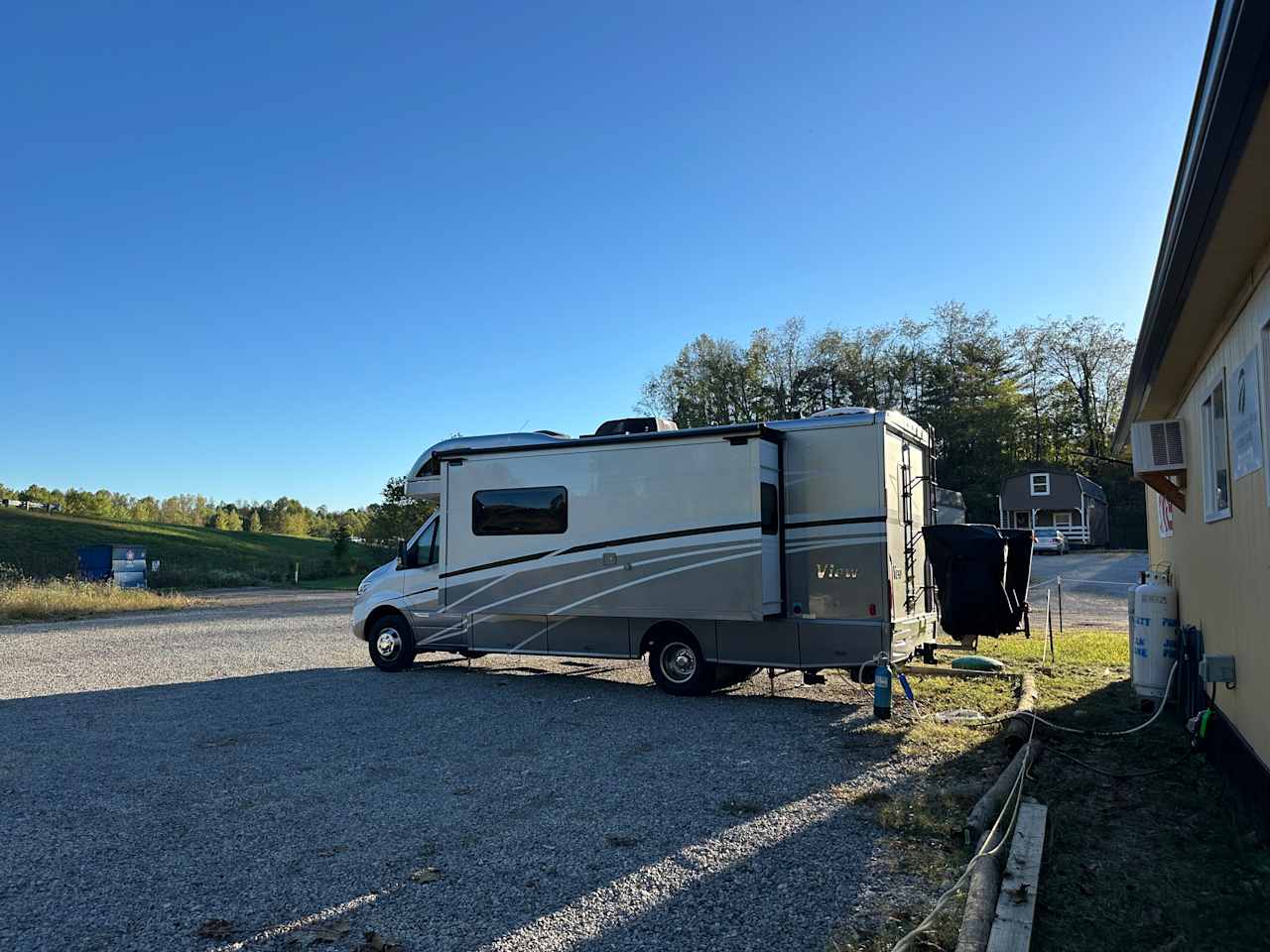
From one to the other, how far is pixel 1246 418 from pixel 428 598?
8.94 m

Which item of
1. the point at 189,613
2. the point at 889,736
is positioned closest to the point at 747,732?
the point at 889,736

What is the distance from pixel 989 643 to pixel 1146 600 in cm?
527

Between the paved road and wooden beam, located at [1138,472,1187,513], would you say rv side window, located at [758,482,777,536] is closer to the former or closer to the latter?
wooden beam, located at [1138,472,1187,513]

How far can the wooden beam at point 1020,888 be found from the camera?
3.36 m

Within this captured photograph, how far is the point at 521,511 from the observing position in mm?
10438

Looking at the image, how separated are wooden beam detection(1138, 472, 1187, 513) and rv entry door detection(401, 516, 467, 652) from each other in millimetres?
7561

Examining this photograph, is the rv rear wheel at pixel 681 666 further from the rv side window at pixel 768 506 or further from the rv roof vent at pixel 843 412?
the rv roof vent at pixel 843 412

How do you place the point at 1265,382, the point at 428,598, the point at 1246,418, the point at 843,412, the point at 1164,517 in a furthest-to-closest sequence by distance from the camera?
the point at 428,598 → the point at 1164,517 → the point at 843,412 → the point at 1246,418 → the point at 1265,382

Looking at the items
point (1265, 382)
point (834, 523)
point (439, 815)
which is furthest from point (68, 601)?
point (1265, 382)

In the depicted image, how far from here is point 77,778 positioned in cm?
626

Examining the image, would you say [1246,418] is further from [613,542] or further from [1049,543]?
[1049,543]

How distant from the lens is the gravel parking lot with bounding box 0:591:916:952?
3836 millimetres

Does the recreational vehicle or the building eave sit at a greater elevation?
the building eave

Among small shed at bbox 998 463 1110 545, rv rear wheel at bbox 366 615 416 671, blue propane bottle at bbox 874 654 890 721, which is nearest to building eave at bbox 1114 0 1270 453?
blue propane bottle at bbox 874 654 890 721
